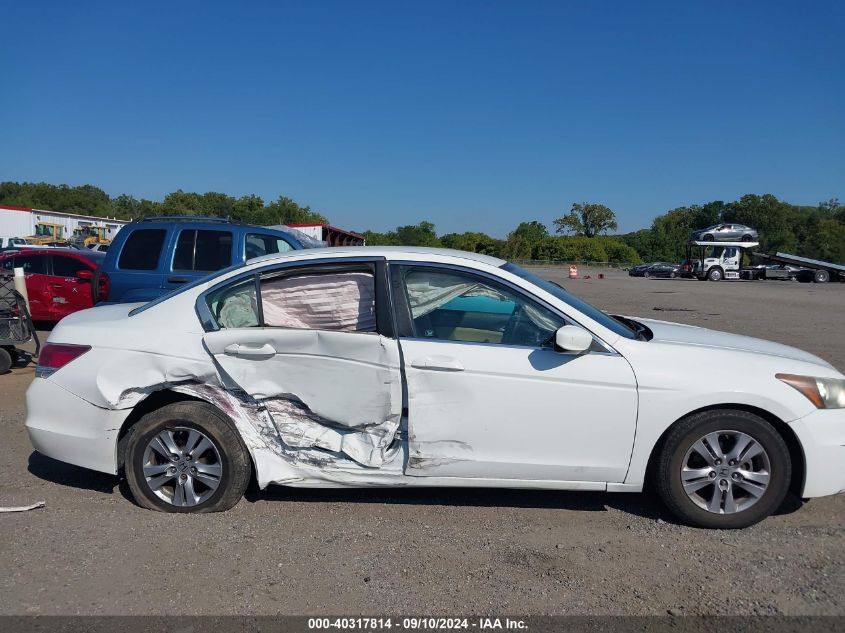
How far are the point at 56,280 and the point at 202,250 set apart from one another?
→ 208 inches

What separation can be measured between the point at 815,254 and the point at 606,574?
7092cm

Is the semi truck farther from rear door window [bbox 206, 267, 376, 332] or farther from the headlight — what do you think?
rear door window [bbox 206, 267, 376, 332]

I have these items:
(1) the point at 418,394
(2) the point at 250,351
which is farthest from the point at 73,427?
(1) the point at 418,394

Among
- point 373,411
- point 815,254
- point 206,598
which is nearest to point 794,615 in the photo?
point 373,411

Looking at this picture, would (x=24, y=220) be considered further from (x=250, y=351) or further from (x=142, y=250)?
(x=250, y=351)

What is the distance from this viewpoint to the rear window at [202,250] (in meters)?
7.82

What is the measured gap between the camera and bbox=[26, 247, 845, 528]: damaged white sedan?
3.70 meters

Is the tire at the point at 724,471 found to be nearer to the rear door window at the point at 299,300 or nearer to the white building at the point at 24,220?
the rear door window at the point at 299,300

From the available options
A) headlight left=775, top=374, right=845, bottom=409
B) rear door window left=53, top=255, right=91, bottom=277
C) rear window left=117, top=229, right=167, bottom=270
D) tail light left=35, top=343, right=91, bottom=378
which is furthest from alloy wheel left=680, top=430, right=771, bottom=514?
rear door window left=53, top=255, right=91, bottom=277

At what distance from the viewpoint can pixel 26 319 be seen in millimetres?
7855

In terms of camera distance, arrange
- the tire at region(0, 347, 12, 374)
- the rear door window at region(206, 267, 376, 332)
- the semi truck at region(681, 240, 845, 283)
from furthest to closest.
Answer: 1. the semi truck at region(681, 240, 845, 283)
2. the tire at region(0, 347, 12, 374)
3. the rear door window at region(206, 267, 376, 332)

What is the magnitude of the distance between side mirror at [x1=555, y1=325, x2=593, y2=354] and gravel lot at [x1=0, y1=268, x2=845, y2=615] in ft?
3.59

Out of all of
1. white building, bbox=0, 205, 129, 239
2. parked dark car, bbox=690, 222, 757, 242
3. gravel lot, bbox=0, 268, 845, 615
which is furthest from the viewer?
Result: white building, bbox=0, 205, 129, 239

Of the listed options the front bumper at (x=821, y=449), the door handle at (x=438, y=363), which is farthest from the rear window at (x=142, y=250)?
the front bumper at (x=821, y=449)
